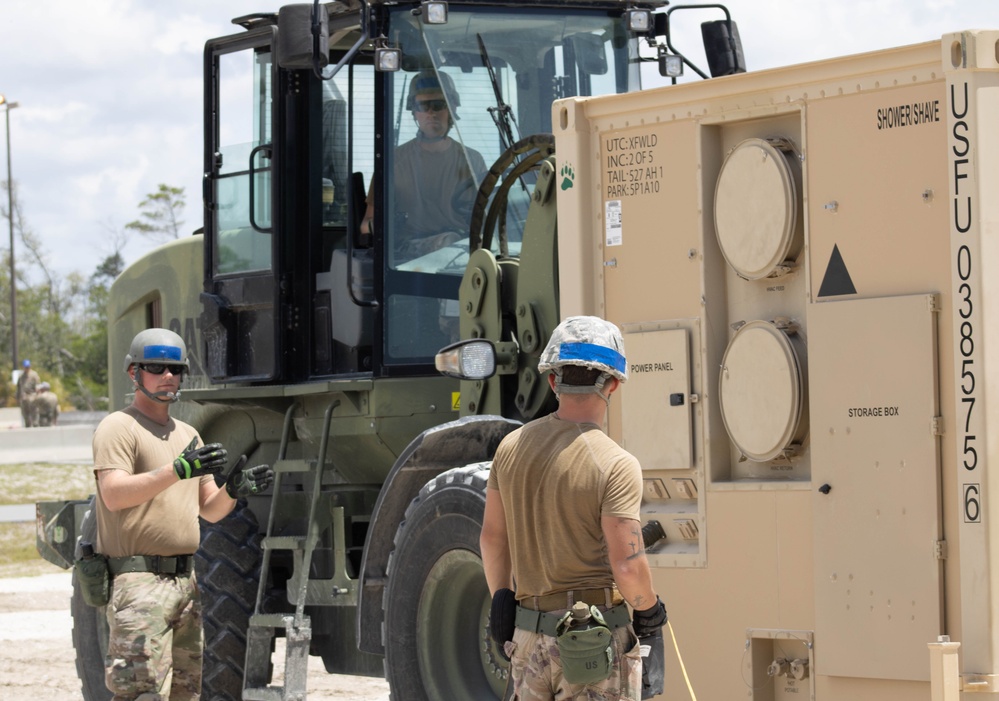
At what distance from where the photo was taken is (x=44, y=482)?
25.7 metres

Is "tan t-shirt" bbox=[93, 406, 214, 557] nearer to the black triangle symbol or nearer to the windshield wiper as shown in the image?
the windshield wiper

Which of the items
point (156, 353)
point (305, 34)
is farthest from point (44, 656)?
point (305, 34)

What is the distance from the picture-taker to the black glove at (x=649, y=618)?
4.72 metres

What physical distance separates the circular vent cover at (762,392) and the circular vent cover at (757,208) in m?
0.24

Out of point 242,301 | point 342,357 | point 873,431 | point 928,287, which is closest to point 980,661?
point 873,431

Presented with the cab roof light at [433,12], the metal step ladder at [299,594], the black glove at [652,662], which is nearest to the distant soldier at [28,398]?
the metal step ladder at [299,594]

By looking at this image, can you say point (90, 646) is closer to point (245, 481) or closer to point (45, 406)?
point (245, 481)

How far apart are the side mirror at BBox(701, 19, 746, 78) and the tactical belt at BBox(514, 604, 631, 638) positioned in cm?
467

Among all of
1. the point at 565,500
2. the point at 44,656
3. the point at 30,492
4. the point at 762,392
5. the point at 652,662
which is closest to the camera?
the point at 565,500

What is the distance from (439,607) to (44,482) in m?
19.6

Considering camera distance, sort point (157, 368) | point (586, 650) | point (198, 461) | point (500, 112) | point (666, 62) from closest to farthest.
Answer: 1. point (586, 650)
2. point (198, 461)
3. point (157, 368)
4. point (500, 112)
5. point (666, 62)

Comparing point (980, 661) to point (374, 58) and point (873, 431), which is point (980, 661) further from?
point (374, 58)

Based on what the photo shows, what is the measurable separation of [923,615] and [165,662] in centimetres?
301

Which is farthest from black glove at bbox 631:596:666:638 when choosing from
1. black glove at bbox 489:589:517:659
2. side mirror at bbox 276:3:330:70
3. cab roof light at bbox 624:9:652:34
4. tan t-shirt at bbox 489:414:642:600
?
cab roof light at bbox 624:9:652:34
